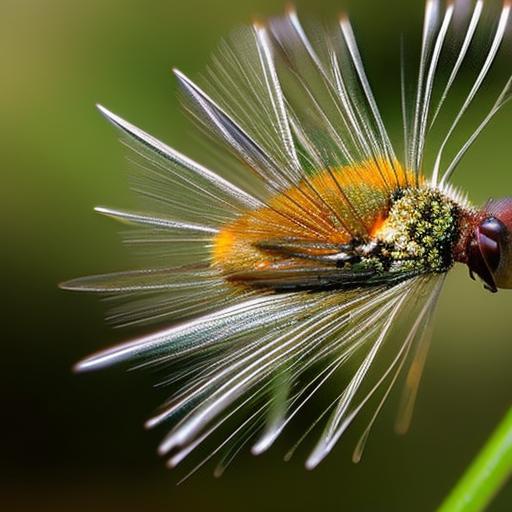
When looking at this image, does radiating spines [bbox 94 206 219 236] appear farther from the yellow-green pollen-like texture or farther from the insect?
the yellow-green pollen-like texture

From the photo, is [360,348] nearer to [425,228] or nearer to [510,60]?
[425,228]

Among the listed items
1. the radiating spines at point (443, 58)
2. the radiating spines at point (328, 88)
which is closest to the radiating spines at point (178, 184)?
the radiating spines at point (328, 88)

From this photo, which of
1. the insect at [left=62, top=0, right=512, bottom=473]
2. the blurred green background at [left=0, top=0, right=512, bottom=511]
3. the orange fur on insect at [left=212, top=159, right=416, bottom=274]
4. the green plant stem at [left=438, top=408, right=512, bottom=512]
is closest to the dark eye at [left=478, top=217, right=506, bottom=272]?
the insect at [left=62, top=0, right=512, bottom=473]

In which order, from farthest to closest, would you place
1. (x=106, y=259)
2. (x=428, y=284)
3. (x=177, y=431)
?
(x=106, y=259) < (x=428, y=284) < (x=177, y=431)

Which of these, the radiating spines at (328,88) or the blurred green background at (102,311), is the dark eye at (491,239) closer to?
the radiating spines at (328,88)

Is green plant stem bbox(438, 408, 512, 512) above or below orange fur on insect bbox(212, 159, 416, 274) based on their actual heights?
below

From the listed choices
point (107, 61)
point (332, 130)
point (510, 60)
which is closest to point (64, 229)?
point (107, 61)

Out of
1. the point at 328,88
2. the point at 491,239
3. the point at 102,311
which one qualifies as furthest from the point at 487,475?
the point at 102,311
